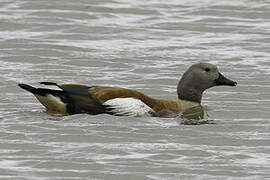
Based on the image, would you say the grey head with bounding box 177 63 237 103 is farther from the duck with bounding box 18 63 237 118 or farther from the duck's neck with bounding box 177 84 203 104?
the duck with bounding box 18 63 237 118

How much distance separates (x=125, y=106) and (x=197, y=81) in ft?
3.92

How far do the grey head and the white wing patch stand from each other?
3.04 feet

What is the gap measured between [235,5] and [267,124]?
8.35 meters

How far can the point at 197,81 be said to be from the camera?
14.0 metres

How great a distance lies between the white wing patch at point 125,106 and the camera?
13.1m

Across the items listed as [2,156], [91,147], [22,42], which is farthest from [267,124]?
[22,42]

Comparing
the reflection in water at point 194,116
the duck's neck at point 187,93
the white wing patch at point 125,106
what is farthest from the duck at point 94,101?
the duck's neck at point 187,93

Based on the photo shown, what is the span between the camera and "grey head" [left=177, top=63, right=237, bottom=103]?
14.0 metres

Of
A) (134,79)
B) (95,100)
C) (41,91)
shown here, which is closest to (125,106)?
(95,100)

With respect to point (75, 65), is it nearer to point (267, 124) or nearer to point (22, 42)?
point (22, 42)

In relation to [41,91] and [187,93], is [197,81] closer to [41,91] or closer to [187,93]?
[187,93]

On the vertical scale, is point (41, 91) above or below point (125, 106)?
above

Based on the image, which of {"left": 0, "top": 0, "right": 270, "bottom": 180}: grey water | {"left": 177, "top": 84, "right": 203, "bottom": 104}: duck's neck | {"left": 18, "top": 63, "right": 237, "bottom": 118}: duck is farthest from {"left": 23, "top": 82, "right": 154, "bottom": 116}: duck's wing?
{"left": 177, "top": 84, "right": 203, "bottom": 104}: duck's neck

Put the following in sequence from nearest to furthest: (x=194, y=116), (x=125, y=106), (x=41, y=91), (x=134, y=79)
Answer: (x=125, y=106)
(x=41, y=91)
(x=194, y=116)
(x=134, y=79)
